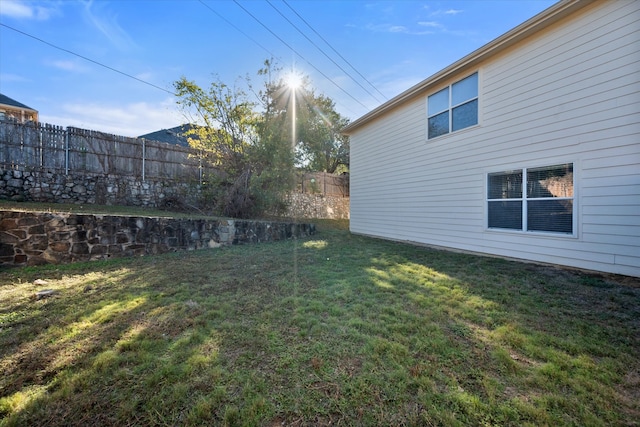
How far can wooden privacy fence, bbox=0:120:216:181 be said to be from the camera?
6.60m

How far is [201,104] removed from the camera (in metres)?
8.62

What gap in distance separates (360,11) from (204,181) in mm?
7728

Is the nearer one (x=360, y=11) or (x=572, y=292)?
(x=572, y=292)

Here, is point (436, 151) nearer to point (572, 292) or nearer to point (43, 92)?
point (572, 292)

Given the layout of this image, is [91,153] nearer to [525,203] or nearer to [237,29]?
[237,29]

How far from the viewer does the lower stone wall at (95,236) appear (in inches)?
160

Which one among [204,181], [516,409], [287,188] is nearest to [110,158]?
[204,181]

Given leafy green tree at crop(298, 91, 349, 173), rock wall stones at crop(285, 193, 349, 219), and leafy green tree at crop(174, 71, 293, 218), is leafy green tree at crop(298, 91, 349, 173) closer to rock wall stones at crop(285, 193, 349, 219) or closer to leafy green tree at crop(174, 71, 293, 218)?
rock wall stones at crop(285, 193, 349, 219)

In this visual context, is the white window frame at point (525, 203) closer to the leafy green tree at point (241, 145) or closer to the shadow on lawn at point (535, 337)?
the shadow on lawn at point (535, 337)

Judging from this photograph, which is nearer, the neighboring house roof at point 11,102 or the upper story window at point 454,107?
the upper story window at point 454,107

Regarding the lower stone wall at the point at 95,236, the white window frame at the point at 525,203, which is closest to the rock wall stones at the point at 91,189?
the lower stone wall at the point at 95,236

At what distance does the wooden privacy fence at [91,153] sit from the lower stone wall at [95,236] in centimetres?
388

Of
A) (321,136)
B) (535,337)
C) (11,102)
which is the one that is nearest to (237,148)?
(321,136)

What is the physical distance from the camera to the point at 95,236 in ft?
15.6
